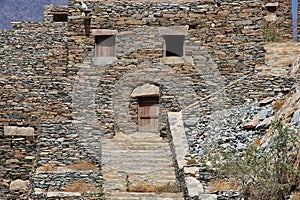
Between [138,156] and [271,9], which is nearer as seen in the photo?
[138,156]

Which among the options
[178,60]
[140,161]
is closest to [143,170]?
[140,161]

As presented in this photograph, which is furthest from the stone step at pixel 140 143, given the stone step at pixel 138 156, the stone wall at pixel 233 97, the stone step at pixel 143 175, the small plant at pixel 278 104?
the small plant at pixel 278 104

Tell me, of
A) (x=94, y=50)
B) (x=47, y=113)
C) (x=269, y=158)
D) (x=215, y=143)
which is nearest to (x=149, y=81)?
(x=94, y=50)

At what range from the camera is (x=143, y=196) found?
15211mm

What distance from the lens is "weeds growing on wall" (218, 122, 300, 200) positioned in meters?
10.6

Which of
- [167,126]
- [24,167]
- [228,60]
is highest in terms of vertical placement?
[228,60]

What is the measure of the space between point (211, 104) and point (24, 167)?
21.9 feet

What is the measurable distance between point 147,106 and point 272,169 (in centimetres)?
1134

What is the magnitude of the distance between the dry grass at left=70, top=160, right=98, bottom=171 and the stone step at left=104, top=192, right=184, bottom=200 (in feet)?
9.50

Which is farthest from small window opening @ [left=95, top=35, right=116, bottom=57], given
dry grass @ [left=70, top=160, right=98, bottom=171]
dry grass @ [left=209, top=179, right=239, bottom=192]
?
dry grass @ [left=209, top=179, right=239, bottom=192]

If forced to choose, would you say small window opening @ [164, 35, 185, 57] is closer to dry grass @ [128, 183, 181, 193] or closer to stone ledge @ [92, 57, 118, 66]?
stone ledge @ [92, 57, 118, 66]

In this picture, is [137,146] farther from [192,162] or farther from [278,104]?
[278,104]

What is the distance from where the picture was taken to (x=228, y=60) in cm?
2242

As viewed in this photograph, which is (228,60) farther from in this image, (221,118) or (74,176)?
(74,176)
